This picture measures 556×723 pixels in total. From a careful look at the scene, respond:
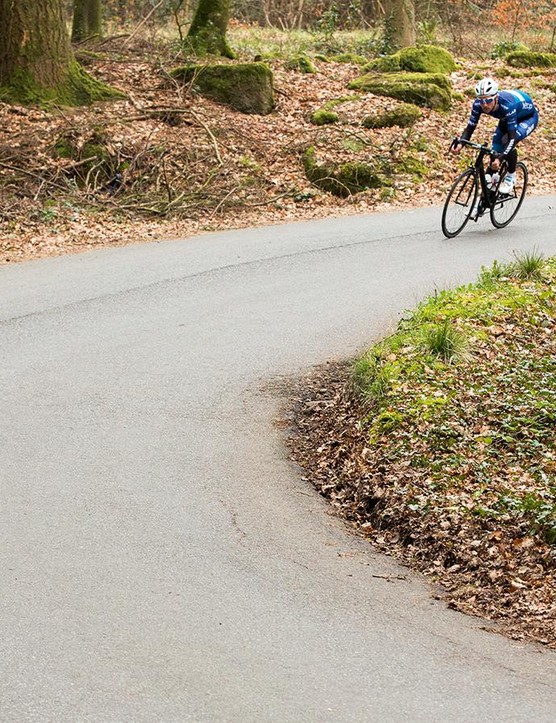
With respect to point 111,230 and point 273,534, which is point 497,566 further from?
point 111,230

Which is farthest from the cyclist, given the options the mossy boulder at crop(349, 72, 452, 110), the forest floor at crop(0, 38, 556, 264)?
the mossy boulder at crop(349, 72, 452, 110)

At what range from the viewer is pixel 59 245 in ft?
→ 45.9

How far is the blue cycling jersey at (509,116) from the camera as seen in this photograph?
13586 millimetres

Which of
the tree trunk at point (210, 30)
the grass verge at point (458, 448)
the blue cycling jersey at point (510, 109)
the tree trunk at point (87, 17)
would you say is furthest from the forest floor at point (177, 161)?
the grass verge at point (458, 448)

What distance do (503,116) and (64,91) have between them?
9.09m

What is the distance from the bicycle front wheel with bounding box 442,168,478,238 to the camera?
45.3 ft

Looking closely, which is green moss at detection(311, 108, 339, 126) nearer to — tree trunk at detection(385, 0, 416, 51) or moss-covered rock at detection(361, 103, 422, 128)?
moss-covered rock at detection(361, 103, 422, 128)

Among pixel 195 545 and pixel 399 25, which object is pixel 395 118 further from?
pixel 195 545

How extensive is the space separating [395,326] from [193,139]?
941 centimetres

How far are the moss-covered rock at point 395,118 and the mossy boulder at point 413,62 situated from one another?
12.8 ft

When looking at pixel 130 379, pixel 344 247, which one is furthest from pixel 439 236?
pixel 130 379

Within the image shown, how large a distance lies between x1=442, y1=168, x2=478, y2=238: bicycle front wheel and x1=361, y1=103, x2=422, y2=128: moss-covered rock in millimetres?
6045

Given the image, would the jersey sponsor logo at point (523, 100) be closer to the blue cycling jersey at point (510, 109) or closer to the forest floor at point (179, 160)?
the blue cycling jersey at point (510, 109)

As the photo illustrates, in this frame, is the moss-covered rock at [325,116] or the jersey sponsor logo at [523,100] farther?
the moss-covered rock at [325,116]
